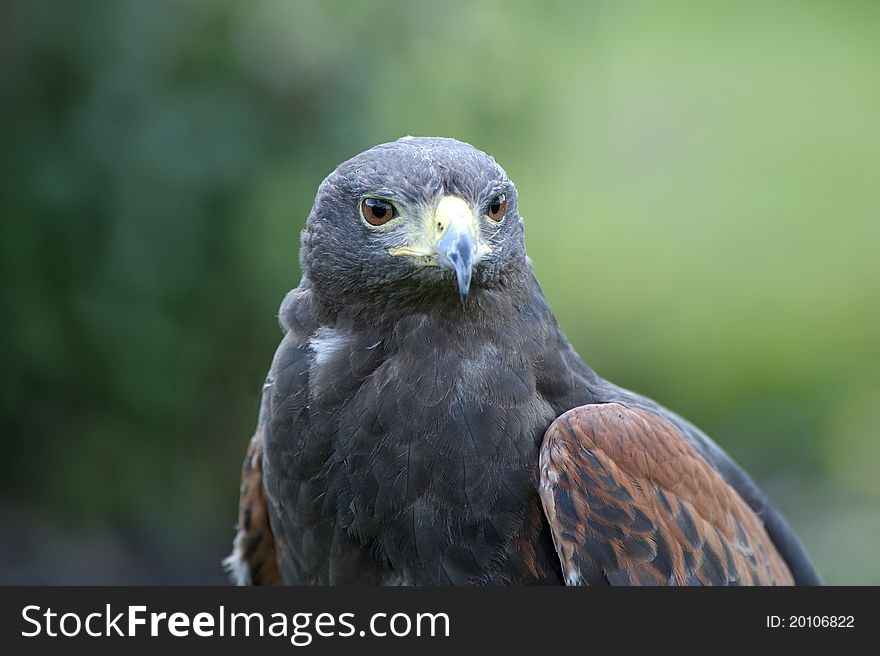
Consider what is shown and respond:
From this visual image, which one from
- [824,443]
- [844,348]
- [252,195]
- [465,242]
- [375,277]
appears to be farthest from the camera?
[844,348]

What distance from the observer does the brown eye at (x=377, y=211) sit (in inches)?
127

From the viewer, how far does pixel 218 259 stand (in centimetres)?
628

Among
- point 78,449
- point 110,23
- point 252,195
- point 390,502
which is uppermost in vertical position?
point 110,23

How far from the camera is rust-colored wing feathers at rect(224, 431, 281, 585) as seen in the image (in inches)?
161

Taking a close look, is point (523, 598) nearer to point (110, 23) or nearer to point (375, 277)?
point (375, 277)

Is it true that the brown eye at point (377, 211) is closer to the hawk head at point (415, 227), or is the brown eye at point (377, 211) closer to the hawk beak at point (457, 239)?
the hawk head at point (415, 227)

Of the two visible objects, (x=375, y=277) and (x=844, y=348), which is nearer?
(x=375, y=277)

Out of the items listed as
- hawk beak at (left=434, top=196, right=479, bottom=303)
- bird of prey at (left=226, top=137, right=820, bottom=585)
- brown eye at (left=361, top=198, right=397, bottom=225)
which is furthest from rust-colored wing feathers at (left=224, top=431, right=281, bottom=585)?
hawk beak at (left=434, top=196, right=479, bottom=303)

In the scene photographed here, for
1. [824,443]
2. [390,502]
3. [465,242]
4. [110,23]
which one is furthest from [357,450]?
[824,443]

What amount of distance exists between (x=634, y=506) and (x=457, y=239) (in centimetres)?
109

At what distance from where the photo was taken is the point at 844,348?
9328 mm

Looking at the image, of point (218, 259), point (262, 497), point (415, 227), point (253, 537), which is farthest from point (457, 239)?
point (218, 259)

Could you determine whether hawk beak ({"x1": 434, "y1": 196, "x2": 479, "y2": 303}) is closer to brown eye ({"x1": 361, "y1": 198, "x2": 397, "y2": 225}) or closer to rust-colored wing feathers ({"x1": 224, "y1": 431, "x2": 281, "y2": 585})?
brown eye ({"x1": 361, "y1": 198, "x2": 397, "y2": 225})

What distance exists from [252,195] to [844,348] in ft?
18.8
